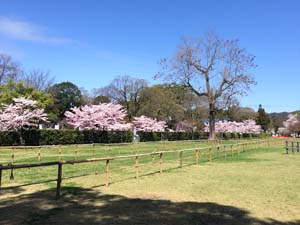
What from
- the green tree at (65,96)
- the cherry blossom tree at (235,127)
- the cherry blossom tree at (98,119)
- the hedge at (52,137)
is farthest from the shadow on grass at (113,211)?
the cherry blossom tree at (235,127)

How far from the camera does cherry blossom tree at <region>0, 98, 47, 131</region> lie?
3341cm

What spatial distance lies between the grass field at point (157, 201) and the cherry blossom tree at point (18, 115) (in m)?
22.1

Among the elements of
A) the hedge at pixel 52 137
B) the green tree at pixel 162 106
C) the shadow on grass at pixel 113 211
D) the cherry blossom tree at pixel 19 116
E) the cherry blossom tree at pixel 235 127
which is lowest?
the shadow on grass at pixel 113 211

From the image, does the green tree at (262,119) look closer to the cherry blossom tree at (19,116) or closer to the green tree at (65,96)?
the green tree at (65,96)

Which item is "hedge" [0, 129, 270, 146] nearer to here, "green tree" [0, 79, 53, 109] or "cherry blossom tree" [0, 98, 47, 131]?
"cherry blossom tree" [0, 98, 47, 131]

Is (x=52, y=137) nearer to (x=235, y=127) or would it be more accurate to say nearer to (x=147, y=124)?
(x=147, y=124)

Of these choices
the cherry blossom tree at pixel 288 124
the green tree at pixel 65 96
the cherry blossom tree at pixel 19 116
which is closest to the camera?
the cherry blossom tree at pixel 19 116

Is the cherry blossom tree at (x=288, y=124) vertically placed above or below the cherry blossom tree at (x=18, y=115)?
above

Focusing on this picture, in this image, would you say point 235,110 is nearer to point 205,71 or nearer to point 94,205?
point 205,71

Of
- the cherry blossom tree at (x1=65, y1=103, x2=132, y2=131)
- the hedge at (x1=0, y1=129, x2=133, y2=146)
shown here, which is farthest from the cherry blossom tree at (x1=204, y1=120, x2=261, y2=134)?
the hedge at (x1=0, y1=129, x2=133, y2=146)

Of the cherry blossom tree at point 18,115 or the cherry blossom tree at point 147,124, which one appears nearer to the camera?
the cherry blossom tree at point 18,115

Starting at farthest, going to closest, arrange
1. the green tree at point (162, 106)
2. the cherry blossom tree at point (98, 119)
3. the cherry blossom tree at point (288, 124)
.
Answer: the cherry blossom tree at point (288, 124) → the green tree at point (162, 106) → the cherry blossom tree at point (98, 119)

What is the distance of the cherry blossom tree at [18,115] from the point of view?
3341 cm

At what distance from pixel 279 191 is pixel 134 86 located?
61.6 metres
